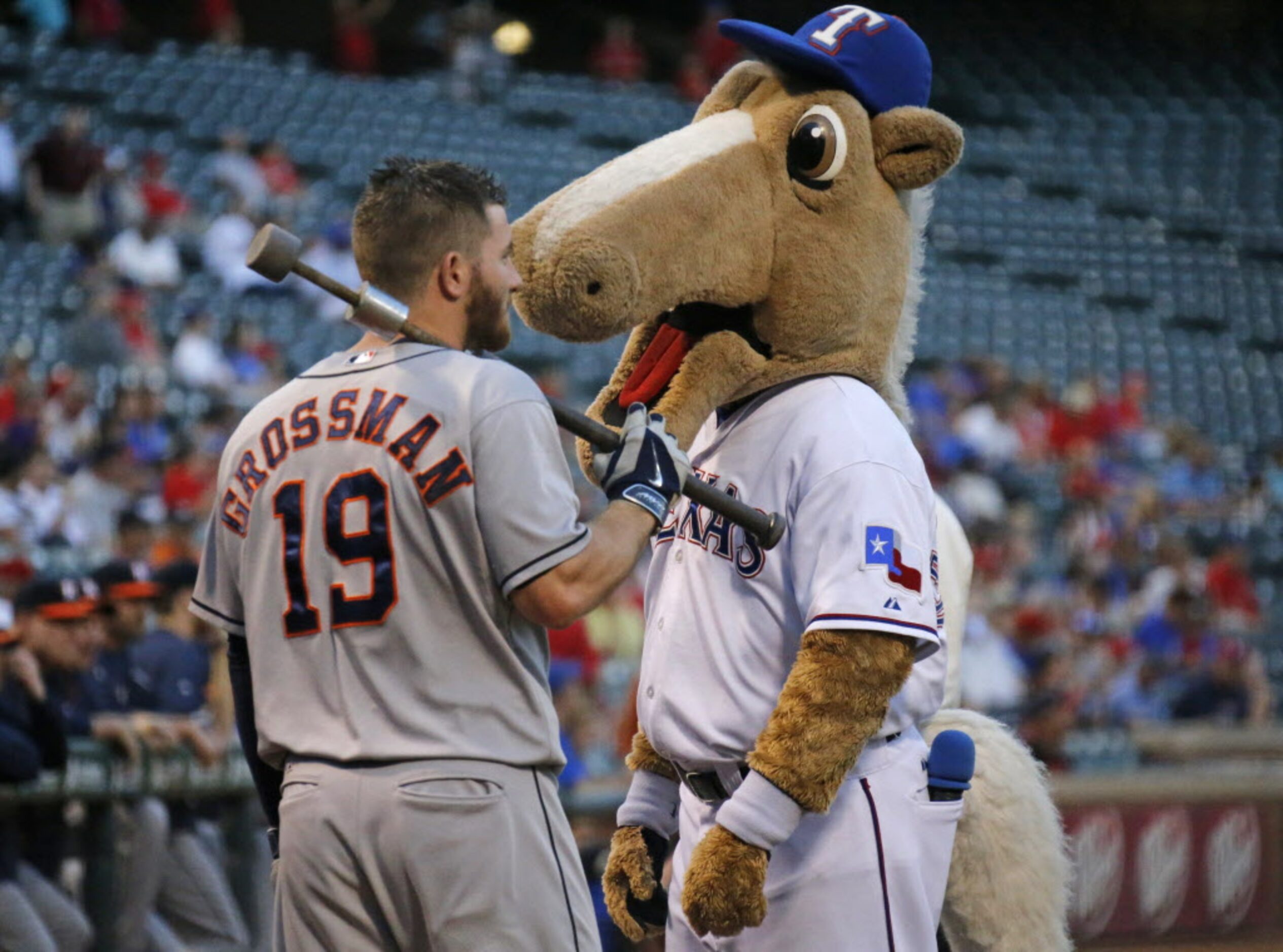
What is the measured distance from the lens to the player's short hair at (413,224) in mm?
2301

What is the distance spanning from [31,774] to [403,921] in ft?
8.25

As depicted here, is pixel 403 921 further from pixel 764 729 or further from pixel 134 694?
pixel 134 694

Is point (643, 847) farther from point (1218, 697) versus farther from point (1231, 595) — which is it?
point (1231, 595)

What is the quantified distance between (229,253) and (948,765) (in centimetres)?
893

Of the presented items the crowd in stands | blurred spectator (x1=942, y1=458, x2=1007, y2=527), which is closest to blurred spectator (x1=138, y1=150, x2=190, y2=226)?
the crowd in stands

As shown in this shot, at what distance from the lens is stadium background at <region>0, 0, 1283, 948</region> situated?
7430 mm

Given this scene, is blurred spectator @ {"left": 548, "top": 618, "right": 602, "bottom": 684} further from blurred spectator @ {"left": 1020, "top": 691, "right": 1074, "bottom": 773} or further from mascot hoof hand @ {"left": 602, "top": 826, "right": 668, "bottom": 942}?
mascot hoof hand @ {"left": 602, "top": 826, "right": 668, "bottom": 942}

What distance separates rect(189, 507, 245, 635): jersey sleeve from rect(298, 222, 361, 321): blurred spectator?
8.65m

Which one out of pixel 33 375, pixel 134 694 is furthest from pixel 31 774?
pixel 33 375

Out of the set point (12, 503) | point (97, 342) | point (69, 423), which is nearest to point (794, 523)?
point (12, 503)

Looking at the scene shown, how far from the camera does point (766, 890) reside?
2381 millimetres

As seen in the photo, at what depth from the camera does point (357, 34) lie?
49.7ft

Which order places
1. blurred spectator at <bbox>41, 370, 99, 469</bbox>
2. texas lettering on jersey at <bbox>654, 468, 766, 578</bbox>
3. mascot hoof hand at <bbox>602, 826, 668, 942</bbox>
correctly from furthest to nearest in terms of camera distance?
1. blurred spectator at <bbox>41, 370, 99, 469</bbox>
2. mascot hoof hand at <bbox>602, 826, 668, 942</bbox>
3. texas lettering on jersey at <bbox>654, 468, 766, 578</bbox>

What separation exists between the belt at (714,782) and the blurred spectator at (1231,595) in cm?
874
